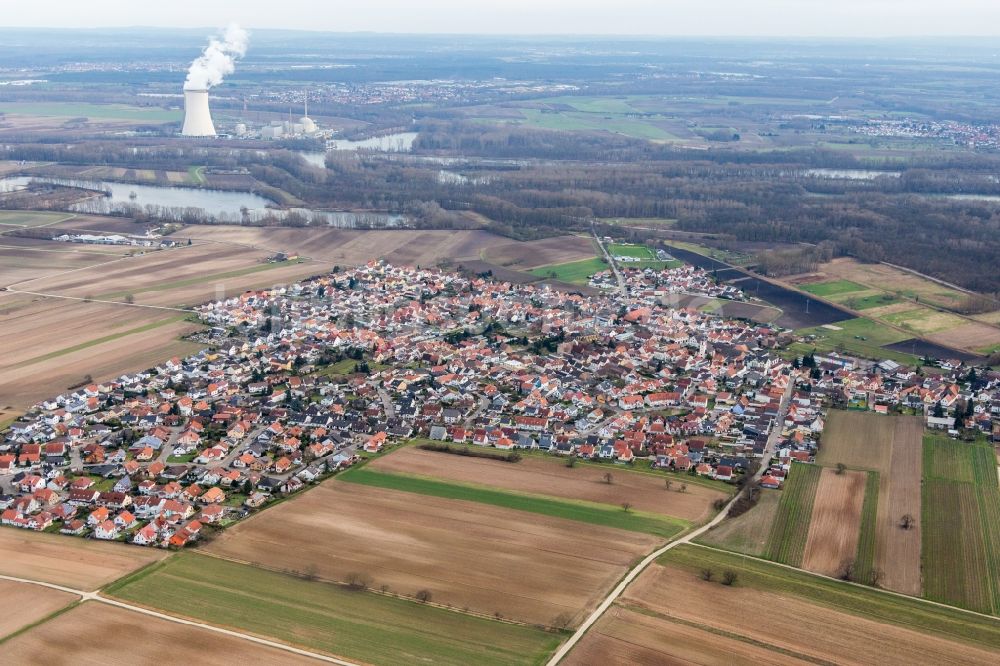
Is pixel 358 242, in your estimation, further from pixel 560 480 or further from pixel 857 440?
pixel 857 440

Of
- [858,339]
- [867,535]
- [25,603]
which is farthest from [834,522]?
[25,603]

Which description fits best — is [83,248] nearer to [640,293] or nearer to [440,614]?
[640,293]

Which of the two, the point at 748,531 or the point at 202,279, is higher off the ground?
the point at 202,279

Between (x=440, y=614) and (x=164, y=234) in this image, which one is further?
(x=164, y=234)

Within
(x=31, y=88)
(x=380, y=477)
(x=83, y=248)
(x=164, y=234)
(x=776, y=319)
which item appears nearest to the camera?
(x=380, y=477)

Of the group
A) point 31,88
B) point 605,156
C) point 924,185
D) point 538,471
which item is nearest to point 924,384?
point 538,471

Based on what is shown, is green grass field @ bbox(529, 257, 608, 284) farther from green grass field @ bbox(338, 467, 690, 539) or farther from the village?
green grass field @ bbox(338, 467, 690, 539)

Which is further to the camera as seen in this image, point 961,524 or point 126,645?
point 961,524
